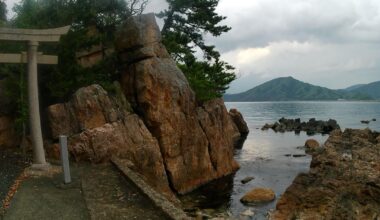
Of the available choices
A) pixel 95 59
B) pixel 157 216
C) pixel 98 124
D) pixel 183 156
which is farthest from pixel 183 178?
pixel 157 216

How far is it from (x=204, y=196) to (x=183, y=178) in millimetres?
1622

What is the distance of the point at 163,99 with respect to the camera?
22.0m

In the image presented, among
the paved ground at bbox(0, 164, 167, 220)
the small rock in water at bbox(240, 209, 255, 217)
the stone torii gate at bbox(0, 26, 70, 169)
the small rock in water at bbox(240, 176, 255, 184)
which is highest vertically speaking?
the stone torii gate at bbox(0, 26, 70, 169)

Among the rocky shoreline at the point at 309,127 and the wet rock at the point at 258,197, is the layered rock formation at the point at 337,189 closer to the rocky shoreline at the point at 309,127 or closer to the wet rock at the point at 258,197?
the wet rock at the point at 258,197

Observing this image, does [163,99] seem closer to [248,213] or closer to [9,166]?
[248,213]

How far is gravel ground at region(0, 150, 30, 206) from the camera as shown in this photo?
13.8 metres

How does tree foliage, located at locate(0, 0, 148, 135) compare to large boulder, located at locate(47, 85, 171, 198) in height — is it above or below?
above

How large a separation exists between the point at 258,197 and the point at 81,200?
1237cm

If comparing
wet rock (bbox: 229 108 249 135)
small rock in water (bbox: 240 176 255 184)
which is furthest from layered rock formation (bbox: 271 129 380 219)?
wet rock (bbox: 229 108 249 135)

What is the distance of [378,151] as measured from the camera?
755 inches

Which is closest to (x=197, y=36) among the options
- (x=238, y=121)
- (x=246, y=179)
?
(x=246, y=179)

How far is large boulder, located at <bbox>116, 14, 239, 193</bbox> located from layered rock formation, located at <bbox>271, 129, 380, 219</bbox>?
24.4 ft

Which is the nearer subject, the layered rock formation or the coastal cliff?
the layered rock formation

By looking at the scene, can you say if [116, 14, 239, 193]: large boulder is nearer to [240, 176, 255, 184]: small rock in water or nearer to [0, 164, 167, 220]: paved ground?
[240, 176, 255, 184]: small rock in water
